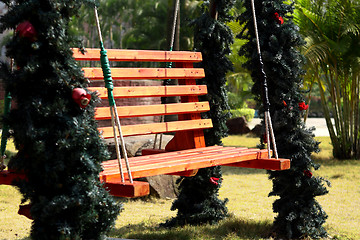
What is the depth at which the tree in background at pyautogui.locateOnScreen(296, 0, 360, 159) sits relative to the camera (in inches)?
410

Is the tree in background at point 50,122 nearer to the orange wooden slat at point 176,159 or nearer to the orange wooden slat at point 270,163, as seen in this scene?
the orange wooden slat at point 176,159

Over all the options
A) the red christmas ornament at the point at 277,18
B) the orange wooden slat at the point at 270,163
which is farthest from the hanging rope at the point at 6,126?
the red christmas ornament at the point at 277,18

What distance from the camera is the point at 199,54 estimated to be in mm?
5281

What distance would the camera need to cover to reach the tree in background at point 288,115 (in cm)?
526

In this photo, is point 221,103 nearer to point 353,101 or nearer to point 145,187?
point 145,187

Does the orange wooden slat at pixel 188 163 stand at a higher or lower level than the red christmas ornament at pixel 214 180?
higher

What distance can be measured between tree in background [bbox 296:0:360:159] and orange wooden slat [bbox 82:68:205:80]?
214 inches

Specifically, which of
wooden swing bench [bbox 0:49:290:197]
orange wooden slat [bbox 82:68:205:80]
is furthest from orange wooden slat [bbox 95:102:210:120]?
orange wooden slat [bbox 82:68:205:80]

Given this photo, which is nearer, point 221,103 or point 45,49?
point 45,49

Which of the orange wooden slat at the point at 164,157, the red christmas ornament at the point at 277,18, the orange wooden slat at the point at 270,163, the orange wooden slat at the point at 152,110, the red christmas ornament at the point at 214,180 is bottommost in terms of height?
the red christmas ornament at the point at 214,180

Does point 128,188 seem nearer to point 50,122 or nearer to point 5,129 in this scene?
point 50,122

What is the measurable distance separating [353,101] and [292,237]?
711cm

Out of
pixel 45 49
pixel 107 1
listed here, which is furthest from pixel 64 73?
pixel 107 1

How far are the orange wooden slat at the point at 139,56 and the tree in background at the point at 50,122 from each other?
91 centimetres
